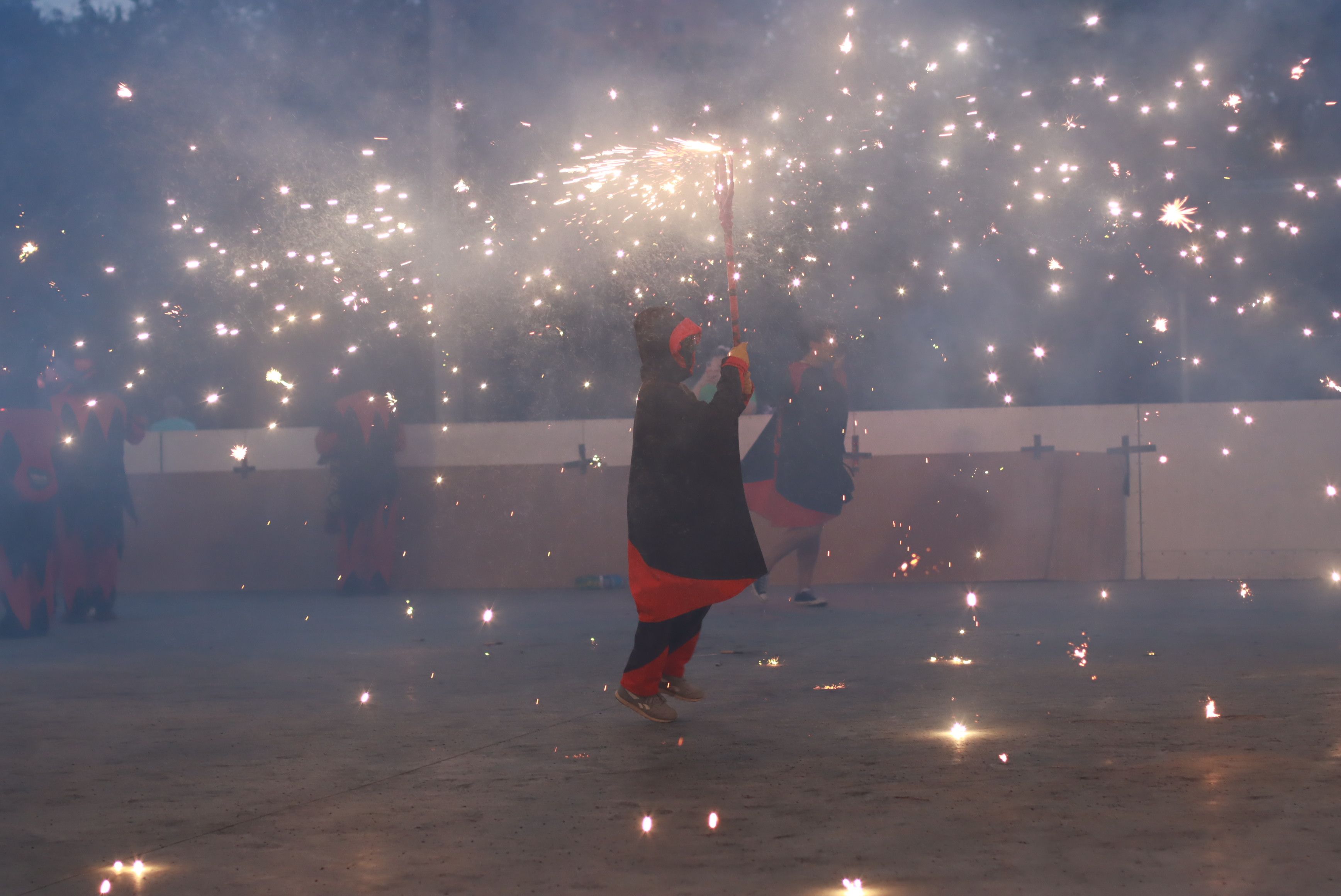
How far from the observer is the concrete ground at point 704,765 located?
292 centimetres

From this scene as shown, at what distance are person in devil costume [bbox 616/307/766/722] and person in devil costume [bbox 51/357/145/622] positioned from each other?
550cm

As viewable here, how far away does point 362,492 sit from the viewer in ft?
36.2

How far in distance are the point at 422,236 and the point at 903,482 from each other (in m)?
5.78

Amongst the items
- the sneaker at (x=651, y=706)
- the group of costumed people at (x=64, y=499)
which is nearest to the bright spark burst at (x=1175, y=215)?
the group of costumed people at (x=64, y=499)

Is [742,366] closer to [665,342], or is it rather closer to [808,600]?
[665,342]

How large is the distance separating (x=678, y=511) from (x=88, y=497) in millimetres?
5778

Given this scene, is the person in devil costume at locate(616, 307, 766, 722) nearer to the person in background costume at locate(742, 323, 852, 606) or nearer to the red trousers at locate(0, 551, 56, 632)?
the person in background costume at locate(742, 323, 852, 606)

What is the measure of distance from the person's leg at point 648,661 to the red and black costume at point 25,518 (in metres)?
5.09

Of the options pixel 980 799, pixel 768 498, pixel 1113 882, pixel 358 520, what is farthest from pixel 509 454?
pixel 1113 882

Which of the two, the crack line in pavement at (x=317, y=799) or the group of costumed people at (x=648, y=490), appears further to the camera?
the group of costumed people at (x=648, y=490)

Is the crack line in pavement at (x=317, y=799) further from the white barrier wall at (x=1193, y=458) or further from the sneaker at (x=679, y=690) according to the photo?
the white barrier wall at (x=1193, y=458)

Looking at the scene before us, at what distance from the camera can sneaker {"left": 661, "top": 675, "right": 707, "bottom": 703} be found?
5.12 metres

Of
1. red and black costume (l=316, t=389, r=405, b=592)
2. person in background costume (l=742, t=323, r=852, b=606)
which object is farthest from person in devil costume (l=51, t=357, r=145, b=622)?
person in background costume (l=742, t=323, r=852, b=606)

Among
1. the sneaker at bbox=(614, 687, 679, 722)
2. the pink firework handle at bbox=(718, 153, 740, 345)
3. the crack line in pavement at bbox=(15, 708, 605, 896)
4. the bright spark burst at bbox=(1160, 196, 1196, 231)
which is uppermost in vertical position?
the bright spark burst at bbox=(1160, 196, 1196, 231)
